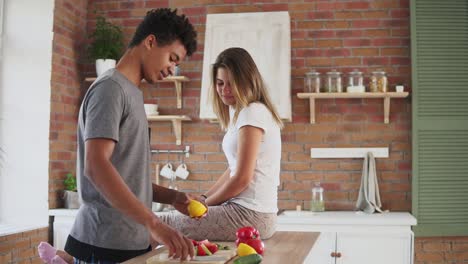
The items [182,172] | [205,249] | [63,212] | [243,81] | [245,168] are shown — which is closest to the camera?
[205,249]

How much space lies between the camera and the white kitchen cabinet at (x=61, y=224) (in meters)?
4.21

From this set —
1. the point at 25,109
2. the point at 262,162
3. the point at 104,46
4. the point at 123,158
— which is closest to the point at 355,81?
the point at 262,162

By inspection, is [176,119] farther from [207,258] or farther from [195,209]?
[207,258]

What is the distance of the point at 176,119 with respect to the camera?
4.59m

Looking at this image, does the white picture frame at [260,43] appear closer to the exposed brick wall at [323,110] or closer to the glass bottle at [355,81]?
the exposed brick wall at [323,110]

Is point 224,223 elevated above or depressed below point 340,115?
below

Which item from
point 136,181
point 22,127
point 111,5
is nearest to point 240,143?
point 136,181

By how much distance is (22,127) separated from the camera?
170 inches

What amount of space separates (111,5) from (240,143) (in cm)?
248

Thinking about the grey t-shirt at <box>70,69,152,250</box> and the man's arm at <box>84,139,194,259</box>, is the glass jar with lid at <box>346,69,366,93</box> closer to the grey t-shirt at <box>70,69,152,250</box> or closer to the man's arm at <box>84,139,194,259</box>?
the grey t-shirt at <box>70,69,152,250</box>

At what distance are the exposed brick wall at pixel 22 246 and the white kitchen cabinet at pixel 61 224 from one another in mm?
67

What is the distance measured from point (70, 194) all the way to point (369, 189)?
6.81ft

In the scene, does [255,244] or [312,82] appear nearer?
[255,244]

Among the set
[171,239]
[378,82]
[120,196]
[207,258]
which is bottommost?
[207,258]
